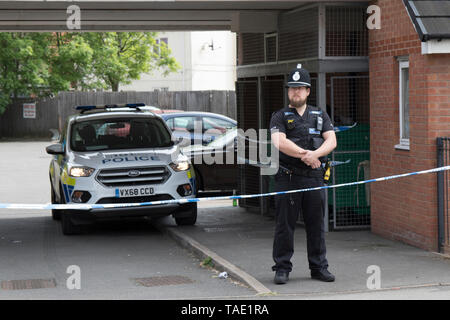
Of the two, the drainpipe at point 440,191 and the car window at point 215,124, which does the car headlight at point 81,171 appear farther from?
the car window at point 215,124

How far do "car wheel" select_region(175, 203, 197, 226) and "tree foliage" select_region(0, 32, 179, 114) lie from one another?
28.8 metres

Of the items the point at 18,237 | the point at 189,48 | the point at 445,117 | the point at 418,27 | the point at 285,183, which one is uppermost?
the point at 189,48

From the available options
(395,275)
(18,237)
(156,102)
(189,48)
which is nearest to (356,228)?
(395,275)

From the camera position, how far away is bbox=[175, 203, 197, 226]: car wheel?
42.0 ft

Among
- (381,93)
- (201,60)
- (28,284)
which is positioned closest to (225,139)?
(381,93)

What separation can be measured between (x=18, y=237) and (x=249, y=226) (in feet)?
11.4

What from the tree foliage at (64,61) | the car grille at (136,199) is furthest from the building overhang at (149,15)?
the tree foliage at (64,61)

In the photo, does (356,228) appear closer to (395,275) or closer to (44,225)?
(395,275)

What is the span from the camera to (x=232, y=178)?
15.8 meters

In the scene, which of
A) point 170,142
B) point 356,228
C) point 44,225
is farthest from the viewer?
point 44,225

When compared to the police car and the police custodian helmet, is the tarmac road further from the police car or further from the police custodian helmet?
the police custodian helmet

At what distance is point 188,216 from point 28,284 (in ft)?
13.8

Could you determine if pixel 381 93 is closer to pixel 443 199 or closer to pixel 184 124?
pixel 443 199
